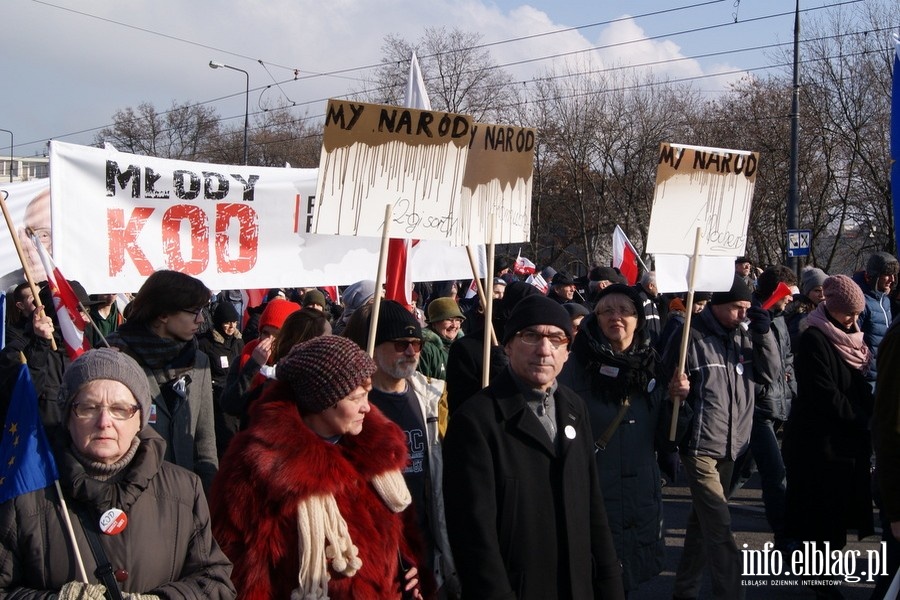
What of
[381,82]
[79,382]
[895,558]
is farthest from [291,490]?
[381,82]

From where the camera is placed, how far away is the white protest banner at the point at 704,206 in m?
5.88

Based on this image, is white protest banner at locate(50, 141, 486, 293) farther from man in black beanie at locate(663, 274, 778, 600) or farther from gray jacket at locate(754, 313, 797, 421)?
gray jacket at locate(754, 313, 797, 421)

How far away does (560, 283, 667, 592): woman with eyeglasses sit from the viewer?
4.52 metres

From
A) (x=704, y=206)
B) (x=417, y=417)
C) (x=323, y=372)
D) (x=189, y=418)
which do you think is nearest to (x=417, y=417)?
(x=417, y=417)

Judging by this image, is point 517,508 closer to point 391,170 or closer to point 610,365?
point 610,365

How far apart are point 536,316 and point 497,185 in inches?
79.3

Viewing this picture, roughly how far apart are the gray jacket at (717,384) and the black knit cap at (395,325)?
1981 millimetres

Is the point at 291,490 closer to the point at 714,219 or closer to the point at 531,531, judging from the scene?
the point at 531,531

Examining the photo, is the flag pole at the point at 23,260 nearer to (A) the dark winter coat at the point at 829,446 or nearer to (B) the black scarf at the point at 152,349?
(B) the black scarf at the point at 152,349

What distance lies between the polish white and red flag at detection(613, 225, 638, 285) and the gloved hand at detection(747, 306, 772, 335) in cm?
620

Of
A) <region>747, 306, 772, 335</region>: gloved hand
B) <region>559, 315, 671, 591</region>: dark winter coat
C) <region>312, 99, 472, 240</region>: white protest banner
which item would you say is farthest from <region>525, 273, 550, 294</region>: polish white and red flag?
<region>559, 315, 671, 591</region>: dark winter coat

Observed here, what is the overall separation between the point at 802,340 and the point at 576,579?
3.13 m

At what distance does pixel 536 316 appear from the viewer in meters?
3.52

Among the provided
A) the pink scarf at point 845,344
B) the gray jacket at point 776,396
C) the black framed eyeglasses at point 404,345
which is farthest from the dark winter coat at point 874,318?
the black framed eyeglasses at point 404,345
